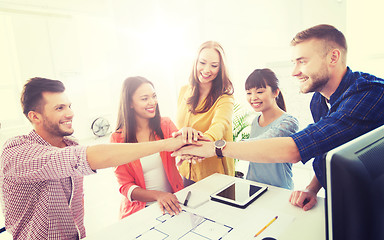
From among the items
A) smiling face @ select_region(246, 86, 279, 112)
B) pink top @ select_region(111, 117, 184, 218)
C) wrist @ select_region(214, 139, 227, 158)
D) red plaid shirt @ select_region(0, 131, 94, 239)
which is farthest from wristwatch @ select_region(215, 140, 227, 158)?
red plaid shirt @ select_region(0, 131, 94, 239)

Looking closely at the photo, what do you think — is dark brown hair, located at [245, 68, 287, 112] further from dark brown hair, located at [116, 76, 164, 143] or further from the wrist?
dark brown hair, located at [116, 76, 164, 143]

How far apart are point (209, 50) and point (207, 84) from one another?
267 mm

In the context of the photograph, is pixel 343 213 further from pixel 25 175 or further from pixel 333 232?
pixel 25 175

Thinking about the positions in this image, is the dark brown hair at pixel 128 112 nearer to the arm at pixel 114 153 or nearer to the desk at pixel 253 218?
the arm at pixel 114 153

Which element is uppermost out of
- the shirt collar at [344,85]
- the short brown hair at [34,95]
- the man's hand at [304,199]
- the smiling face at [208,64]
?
the smiling face at [208,64]

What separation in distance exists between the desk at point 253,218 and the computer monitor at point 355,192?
1.59ft

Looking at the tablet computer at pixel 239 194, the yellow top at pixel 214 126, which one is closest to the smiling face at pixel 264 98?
the yellow top at pixel 214 126

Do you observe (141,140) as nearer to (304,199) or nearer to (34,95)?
(34,95)

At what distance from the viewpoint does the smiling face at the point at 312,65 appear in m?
1.23

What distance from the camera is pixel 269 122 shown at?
1703 millimetres

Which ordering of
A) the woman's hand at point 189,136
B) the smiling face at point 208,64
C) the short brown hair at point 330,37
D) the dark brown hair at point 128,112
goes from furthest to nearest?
the smiling face at point 208,64
the dark brown hair at point 128,112
the woman's hand at point 189,136
the short brown hair at point 330,37

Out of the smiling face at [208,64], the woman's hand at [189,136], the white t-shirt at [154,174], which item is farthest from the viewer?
the smiling face at [208,64]

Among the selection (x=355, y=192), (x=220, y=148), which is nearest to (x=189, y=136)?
(x=220, y=148)

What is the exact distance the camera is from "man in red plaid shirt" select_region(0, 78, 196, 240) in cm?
107
